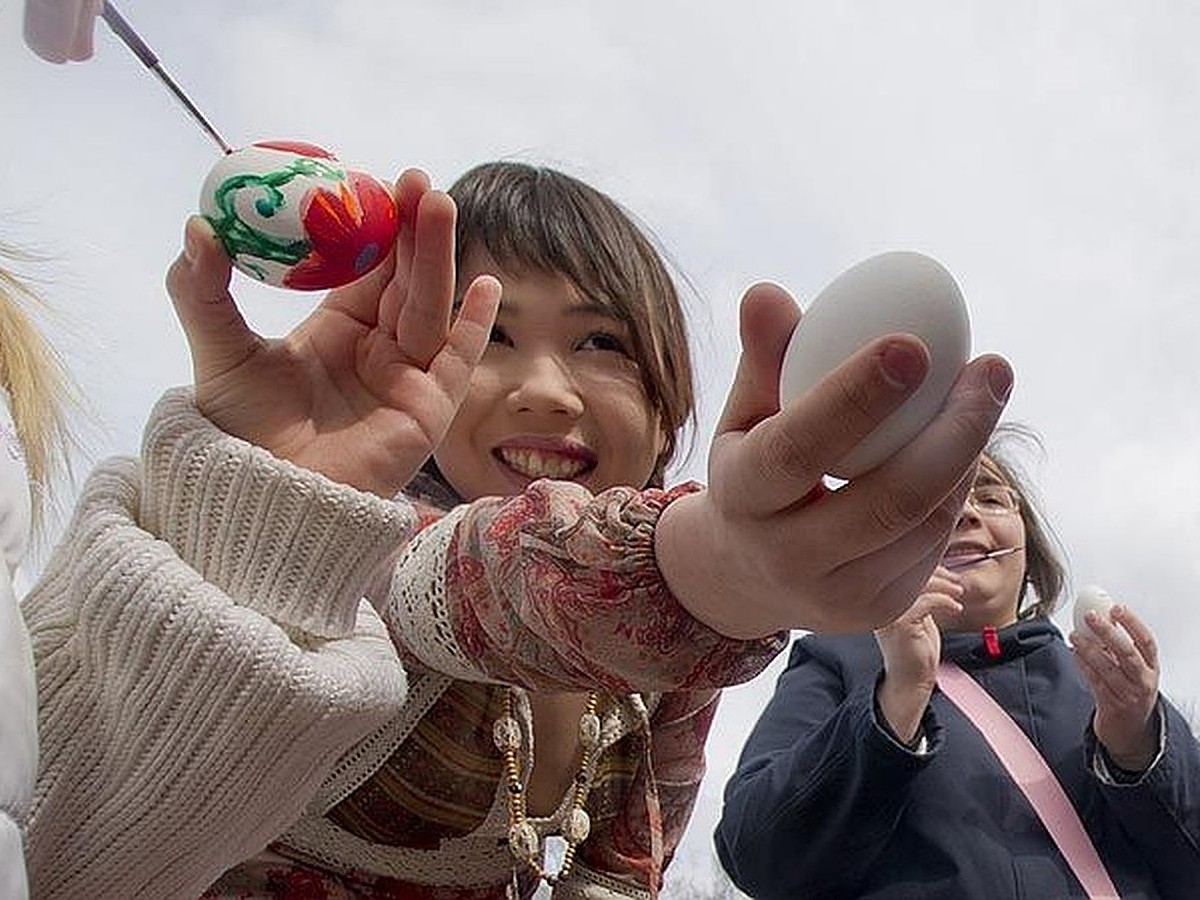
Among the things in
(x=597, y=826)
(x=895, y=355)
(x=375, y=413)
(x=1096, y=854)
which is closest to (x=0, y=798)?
(x=375, y=413)

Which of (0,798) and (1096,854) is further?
(1096,854)

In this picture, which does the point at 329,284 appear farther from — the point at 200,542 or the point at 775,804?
the point at 775,804

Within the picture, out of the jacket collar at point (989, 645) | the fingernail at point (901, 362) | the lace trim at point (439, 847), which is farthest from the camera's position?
the jacket collar at point (989, 645)

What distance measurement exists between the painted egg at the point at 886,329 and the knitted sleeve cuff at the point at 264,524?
22 cm

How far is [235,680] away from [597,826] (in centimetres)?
48

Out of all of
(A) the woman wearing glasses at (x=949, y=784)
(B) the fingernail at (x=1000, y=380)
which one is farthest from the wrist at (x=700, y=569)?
(A) the woman wearing glasses at (x=949, y=784)

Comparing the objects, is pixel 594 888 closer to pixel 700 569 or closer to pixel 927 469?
pixel 700 569

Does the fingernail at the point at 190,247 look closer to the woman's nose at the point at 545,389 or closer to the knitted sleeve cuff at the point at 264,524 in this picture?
the knitted sleeve cuff at the point at 264,524

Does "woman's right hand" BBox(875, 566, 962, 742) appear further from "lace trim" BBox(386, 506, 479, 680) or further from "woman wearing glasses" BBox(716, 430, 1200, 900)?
"lace trim" BBox(386, 506, 479, 680)

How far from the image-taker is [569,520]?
72 cm

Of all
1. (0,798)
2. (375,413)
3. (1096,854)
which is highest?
(375,413)

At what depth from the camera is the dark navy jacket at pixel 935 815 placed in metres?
1.25

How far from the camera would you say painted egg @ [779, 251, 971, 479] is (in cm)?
54

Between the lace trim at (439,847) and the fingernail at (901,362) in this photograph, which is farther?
the lace trim at (439,847)
